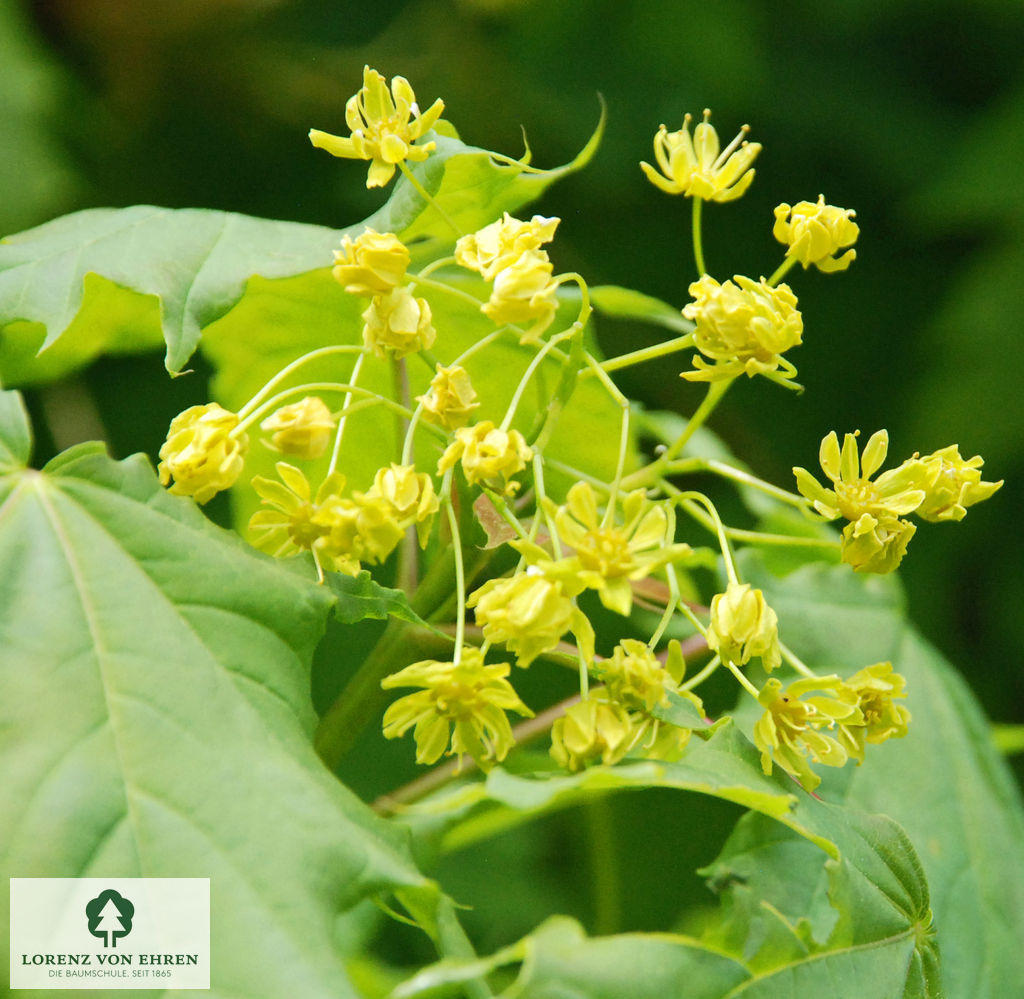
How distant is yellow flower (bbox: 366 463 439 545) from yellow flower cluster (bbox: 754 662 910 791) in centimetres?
25

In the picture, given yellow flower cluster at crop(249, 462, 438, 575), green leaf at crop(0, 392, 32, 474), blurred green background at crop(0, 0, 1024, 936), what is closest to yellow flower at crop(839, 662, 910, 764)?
yellow flower cluster at crop(249, 462, 438, 575)

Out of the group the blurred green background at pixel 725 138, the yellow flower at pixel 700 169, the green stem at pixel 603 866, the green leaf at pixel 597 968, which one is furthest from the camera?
the blurred green background at pixel 725 138

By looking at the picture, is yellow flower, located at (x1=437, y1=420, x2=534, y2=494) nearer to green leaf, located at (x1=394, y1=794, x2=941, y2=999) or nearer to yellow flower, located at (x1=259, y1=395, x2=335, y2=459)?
yellow flower, located at (x1=259, y1=395, x2=335, y2=459)

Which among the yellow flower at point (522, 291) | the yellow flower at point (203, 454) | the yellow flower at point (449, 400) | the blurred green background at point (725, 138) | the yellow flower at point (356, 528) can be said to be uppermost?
the blurred green background at point (725, 138)

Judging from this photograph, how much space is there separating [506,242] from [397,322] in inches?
3.6

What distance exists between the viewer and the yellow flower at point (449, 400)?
2.54 feet

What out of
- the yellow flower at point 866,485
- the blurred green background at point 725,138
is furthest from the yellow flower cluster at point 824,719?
the blurred green background at point 725,138

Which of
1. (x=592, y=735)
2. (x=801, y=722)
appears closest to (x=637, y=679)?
(x=592, y=735)

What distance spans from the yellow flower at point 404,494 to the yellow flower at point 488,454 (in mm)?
22

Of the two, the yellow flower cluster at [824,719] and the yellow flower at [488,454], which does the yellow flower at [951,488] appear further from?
the yellow flower at [488,454]

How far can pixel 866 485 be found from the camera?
0.79m

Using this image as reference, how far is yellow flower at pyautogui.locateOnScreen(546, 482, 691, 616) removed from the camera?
2.25ft

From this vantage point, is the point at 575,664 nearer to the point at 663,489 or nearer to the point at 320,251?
the point at 663,489

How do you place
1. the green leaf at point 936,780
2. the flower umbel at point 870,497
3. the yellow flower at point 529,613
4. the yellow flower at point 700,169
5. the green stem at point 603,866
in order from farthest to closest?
the green stem at point 603,866 → the green leaf at point 936,780 → the yellow flower at point 700,169 → the flower umbel at point 870,497 → the yellow flower at point 529,613
